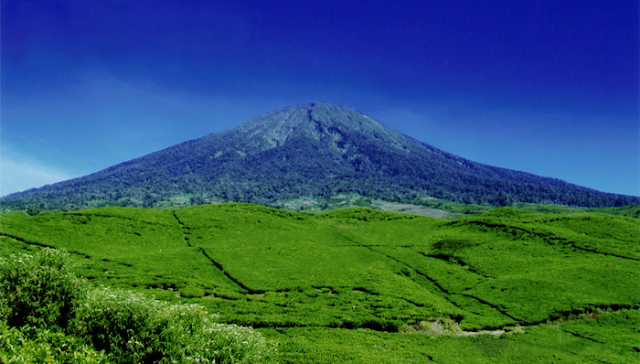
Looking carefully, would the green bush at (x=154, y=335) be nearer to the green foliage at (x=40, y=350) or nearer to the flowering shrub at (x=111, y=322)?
the flowering shrub at (x=111, y=322)

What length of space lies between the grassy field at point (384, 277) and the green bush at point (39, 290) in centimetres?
1437

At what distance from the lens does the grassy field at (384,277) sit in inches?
1264

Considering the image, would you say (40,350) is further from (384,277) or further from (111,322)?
(384,277)

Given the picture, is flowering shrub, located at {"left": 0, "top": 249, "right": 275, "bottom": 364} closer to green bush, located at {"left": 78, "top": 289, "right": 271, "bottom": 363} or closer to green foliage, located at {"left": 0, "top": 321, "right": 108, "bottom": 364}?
green bush, located at {"left": 78, "top": 289, "right": 271, "bottom": 363}

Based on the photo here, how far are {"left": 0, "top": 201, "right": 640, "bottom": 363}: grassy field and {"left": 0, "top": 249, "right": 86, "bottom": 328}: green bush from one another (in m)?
14.4

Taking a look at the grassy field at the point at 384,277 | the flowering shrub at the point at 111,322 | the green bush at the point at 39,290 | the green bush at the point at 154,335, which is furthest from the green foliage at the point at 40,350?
the grassy field at the point at 384,277

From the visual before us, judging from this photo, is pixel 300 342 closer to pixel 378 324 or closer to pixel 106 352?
pixel 378 324

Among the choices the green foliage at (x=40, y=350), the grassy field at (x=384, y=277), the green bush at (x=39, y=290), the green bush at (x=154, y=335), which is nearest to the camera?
the green foliage at (x=40, y=350)

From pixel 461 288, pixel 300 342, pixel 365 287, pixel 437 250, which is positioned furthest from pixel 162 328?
pixel 437 250

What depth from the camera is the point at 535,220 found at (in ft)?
295

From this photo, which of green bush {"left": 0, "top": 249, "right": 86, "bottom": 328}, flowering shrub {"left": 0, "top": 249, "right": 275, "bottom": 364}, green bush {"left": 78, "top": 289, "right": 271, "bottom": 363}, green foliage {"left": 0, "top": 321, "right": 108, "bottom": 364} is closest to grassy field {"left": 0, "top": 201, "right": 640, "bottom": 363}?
green bush {"left": 78, "top": 289, "right": 271, "bottom": 363}

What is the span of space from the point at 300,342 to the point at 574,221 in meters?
89.2

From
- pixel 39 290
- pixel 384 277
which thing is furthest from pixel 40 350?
pixel 384 277

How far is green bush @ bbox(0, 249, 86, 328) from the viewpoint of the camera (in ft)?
54.4
